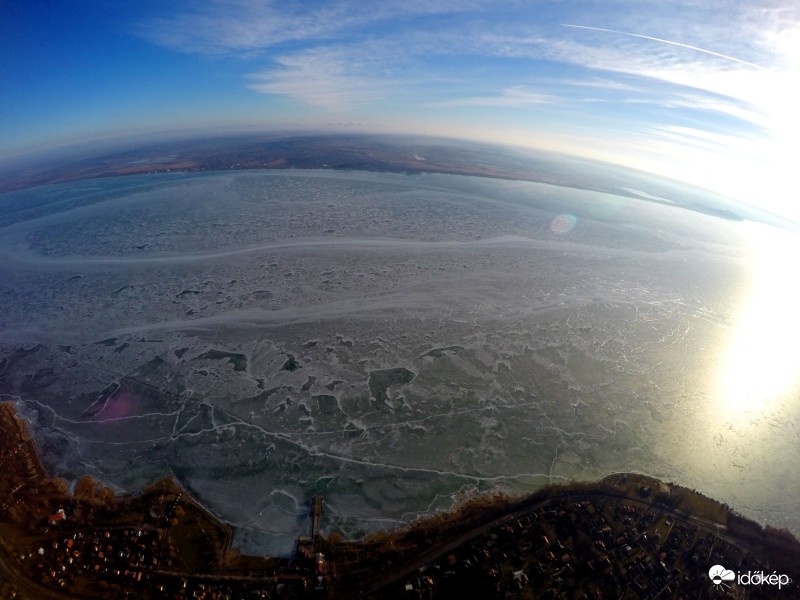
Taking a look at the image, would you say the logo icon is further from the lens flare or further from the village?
the lens flare

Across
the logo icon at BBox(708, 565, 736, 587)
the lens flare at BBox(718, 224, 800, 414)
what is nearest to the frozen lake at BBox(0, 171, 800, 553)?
the lens flare at BBox(718, 224, 800, 414)

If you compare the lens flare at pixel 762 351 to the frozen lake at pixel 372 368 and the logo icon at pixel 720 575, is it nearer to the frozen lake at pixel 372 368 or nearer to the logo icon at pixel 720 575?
the frozen lake at pixel 372 368

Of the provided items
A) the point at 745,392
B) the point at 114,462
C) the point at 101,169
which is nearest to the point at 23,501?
the point at 114,462

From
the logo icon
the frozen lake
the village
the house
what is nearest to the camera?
the village

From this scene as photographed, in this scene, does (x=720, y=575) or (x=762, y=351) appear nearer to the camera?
(x=720, y=575)

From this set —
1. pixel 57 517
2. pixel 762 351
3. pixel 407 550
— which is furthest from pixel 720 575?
pixel 57 517

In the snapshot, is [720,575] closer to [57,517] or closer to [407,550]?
[407,550]
